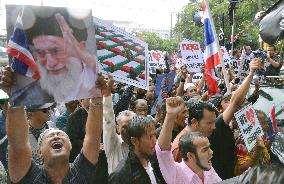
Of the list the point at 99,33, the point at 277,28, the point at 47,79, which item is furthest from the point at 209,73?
the point at 47,79

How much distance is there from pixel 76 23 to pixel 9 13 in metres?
0.42

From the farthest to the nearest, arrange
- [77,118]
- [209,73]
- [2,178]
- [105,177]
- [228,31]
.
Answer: [228,31] < [209,73] < [77,118] < [105,177] < [2,178]

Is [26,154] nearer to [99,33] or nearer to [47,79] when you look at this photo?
[47,79]

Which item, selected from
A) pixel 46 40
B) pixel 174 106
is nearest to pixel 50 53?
pixel 46 40

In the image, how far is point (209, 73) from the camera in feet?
23.4

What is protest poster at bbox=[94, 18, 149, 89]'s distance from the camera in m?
3.60

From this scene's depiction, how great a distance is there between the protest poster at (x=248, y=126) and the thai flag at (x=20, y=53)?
1869 millimetres

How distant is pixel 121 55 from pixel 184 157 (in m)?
0.99

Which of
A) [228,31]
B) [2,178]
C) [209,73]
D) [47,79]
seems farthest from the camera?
[228,31]

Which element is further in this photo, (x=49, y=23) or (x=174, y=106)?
(x=174, y=106)

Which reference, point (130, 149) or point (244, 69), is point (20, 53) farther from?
point (244, 69)

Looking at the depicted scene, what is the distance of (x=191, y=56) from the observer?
9117mm

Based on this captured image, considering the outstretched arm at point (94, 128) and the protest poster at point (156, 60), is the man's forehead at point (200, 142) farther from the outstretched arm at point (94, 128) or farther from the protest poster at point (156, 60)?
the protest poster at point (156, 60)

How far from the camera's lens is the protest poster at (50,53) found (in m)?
2.57
